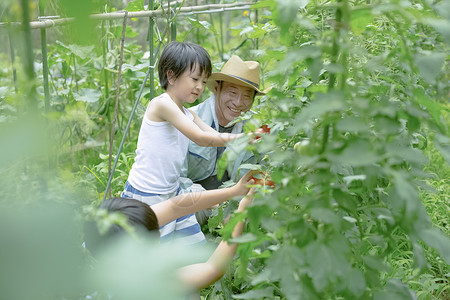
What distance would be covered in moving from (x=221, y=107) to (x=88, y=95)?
2.84ft

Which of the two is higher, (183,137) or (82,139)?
(183,137)

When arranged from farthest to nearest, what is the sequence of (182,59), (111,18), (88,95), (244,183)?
1. (88,95)
2. (182,59)
3. (111,18)
4. (244,183)

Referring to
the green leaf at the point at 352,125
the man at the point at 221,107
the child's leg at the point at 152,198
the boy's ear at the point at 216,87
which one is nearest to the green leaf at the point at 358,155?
the green leaf at the point at 352,125

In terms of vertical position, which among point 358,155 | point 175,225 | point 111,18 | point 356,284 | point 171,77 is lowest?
point 175,225

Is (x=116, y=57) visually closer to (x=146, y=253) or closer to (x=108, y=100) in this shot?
(x=108, y=100)

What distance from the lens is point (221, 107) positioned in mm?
2416

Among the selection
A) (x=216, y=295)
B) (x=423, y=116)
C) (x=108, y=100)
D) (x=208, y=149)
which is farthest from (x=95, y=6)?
(x=108, y=100)

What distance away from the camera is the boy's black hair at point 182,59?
6.47 feet

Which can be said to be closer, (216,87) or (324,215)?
(324,215)

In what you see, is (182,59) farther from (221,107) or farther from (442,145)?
(442,145)

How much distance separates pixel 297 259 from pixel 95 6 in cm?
58

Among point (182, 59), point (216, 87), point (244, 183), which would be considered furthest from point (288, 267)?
point (216, 87)

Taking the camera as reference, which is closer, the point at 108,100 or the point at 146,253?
the point at 146,253

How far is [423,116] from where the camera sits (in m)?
0.89
